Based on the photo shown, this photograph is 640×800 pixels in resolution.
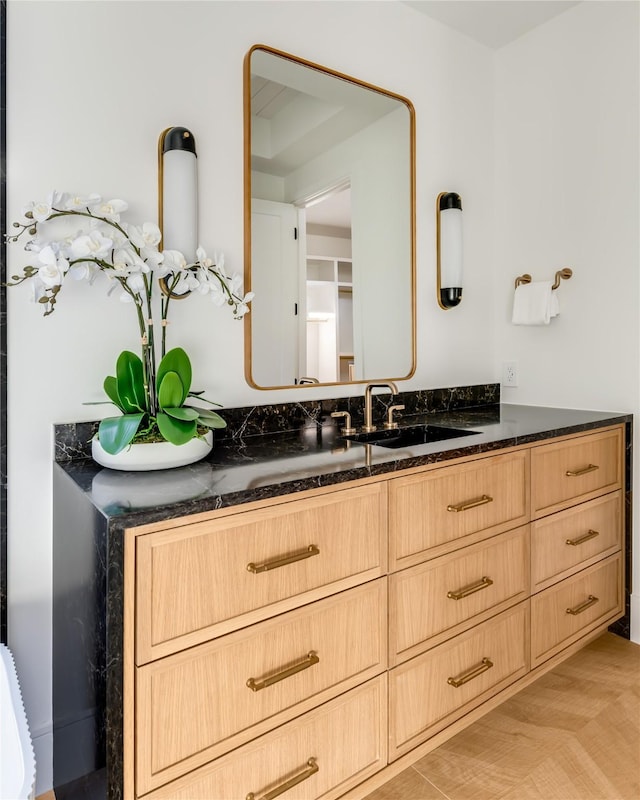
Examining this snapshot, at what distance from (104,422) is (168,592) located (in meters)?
0.46

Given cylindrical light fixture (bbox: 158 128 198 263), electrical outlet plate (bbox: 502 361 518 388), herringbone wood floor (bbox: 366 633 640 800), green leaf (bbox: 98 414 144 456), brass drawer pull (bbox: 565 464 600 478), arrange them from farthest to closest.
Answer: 1. electrical outlet plate (bbox: 502 361 518 388)
2. brass drawer pull (bbox: 565 464 600 478)
3. cylindrical light fixture (bbox: 158 128 198 263)
4. herringbone wood floor (bbox: 366 633 640 800)
5. green leaf (bbox: 98 414 144 456)

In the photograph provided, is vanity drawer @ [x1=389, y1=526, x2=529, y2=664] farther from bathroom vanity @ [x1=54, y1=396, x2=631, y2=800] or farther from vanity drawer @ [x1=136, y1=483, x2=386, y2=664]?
vanity drawer @ [x1=136, y1=483, x2=386, y2=664]

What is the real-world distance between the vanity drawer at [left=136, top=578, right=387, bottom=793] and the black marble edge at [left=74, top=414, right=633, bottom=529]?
276 millimetres

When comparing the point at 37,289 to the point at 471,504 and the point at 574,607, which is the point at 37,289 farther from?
the point at 574,607

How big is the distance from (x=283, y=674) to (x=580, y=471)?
4.24 ft

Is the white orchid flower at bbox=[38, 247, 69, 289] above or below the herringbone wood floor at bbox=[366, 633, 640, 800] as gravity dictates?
above

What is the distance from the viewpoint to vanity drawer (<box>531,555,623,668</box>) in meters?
1.83

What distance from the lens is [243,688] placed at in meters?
1.15

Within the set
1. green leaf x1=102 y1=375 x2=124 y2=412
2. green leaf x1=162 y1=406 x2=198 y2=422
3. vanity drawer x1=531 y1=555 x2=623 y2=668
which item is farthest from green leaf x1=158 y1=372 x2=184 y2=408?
vanity drawer x1=531 y1=555 x2=623 y2=668

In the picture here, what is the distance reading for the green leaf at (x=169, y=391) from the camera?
4.46 feet

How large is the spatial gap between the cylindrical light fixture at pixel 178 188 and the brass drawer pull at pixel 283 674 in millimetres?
1130

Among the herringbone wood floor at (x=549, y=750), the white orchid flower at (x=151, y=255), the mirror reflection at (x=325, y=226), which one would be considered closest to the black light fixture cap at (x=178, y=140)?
the mirror reflection at (x=325, y=226)

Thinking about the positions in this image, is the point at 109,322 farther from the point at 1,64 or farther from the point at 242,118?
the point at 242,118

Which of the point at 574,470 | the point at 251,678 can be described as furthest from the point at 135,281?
the point at 574,470
